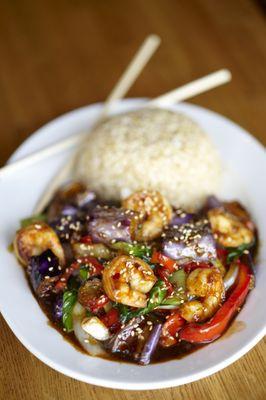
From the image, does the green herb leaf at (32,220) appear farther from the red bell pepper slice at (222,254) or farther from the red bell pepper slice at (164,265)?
the red bell pepper slice at (222,254)

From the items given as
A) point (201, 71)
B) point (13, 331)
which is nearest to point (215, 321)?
point (13, 331)

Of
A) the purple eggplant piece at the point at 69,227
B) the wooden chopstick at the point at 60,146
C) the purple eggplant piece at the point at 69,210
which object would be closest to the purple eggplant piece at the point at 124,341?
the purple eggplant piece at the point at 69,227

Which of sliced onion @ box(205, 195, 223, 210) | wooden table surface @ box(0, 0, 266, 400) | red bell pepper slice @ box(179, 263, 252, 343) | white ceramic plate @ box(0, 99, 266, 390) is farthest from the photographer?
wooden table surface @ box(0, 0, 266, 400)

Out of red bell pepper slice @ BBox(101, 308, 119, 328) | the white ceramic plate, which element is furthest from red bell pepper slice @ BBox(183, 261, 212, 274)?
red bell pepper slice @ BBox(101, 308, 119, 328)

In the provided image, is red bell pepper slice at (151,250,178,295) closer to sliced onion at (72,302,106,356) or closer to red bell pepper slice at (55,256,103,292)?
→ red bell pepper slice at (55,256,103,292)

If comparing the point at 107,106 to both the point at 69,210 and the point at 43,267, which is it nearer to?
the point at 69,210

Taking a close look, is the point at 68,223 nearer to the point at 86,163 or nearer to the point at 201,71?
the point at 86,163
